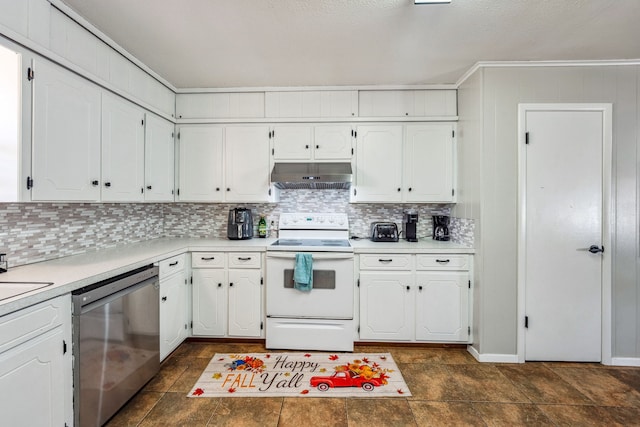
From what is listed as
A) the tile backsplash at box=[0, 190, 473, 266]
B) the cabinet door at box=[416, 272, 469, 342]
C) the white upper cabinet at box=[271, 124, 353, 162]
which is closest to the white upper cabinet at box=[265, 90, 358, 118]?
the white upper cabinet at box=[271, 124, 353, 162]

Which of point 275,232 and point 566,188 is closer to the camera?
→ point 566,188

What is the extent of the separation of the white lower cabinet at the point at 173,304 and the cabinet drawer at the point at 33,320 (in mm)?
849

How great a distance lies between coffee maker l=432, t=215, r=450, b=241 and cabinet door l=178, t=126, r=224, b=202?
2.33 m

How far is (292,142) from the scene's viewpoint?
9.93 feet

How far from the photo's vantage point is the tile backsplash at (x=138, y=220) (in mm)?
1853

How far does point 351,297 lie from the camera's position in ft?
8.49

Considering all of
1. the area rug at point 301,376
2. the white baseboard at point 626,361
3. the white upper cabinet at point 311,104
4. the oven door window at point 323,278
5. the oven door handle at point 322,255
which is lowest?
the area rug at point 301,376

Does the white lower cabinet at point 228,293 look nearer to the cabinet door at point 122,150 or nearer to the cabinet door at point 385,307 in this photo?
the cabinet door at point 122,150

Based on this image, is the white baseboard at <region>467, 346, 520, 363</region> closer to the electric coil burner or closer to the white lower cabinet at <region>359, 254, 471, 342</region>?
the white lower cabinet at <region>359, 254, 471, 342</region>

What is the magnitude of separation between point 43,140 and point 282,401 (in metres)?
2.14

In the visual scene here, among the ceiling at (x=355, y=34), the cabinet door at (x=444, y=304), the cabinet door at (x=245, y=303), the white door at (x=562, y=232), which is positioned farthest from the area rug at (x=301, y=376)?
the ceiling at (x=355, y=34)

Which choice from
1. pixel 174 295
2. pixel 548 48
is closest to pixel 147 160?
pixel 174 295

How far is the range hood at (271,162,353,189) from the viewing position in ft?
9.09

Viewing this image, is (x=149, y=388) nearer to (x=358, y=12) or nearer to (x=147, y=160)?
(x=147, y=160)
